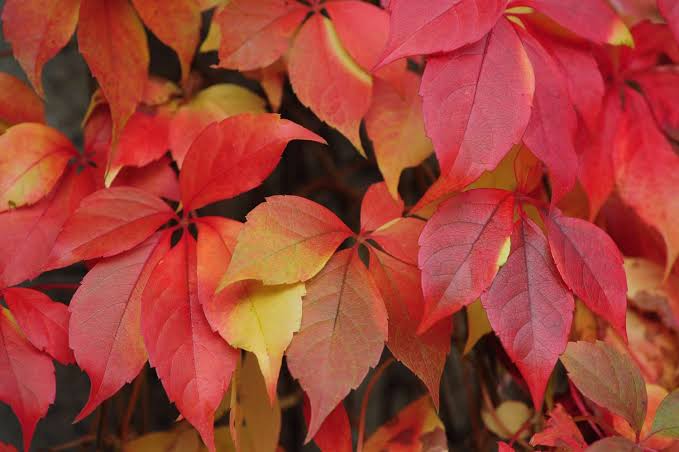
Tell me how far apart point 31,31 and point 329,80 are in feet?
0.87

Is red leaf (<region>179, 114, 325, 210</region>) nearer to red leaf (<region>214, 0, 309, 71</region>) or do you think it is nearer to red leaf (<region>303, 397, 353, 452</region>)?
red leaf (<region>214, 0, 309, 71</region>)

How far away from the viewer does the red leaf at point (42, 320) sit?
56cm

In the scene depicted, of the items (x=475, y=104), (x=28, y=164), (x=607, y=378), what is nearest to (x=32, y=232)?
(x=28, y=164)

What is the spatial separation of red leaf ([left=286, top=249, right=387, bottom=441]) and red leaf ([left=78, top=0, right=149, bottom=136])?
24 centimetres

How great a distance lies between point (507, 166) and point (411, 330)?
0.18m

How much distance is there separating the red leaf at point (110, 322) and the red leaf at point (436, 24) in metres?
0.26

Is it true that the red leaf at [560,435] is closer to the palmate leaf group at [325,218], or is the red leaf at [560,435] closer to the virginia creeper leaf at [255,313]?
the palmate leaf group at [325,218]

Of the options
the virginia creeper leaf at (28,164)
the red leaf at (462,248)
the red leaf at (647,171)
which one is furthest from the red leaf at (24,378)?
the red leaf at (647,171)

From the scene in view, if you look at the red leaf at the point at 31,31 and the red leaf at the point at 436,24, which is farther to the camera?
the red leaf at the point at 31,31

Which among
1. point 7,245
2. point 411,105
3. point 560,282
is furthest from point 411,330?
point 7,245

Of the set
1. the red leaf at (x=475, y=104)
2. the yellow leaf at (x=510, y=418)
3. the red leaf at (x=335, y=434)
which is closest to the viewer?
the red leaf at (x=475, y=104)

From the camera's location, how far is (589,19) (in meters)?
0.59

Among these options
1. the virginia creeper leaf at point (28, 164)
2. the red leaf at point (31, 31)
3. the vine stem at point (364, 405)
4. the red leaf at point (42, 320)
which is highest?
the red leaf at point (31, 31)

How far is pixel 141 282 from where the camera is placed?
544mm
